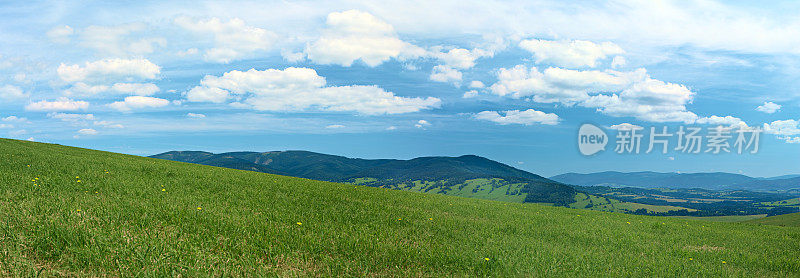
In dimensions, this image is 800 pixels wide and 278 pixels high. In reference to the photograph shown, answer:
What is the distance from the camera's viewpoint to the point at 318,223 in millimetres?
11094

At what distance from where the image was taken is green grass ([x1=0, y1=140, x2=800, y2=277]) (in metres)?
7.00

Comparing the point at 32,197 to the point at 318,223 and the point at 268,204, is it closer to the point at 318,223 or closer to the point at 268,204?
the point at 268,204

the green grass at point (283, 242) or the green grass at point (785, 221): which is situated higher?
the green grass at point (283, 242)

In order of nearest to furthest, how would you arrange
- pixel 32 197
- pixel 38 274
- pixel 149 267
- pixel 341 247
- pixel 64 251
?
1. pixel 38 274
2. pixel 149 267
3. pixel 64 251
4. pixel 341 247
5. pixel 32 197

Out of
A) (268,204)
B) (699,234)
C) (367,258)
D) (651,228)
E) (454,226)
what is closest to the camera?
(367,258)

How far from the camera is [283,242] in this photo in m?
8.81

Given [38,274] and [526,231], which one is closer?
[38,274]

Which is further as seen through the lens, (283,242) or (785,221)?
(785,221)

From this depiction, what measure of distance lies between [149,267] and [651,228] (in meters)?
20.3

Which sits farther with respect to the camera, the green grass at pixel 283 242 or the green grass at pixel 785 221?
the green grass at pixel 785 221

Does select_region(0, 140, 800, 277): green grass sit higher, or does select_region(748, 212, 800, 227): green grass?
select_region(0, 140, 800, 277): green grass

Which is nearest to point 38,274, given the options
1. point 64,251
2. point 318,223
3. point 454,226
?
point 64,251

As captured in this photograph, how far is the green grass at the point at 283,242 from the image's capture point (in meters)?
7.00

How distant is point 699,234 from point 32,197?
2490cm
